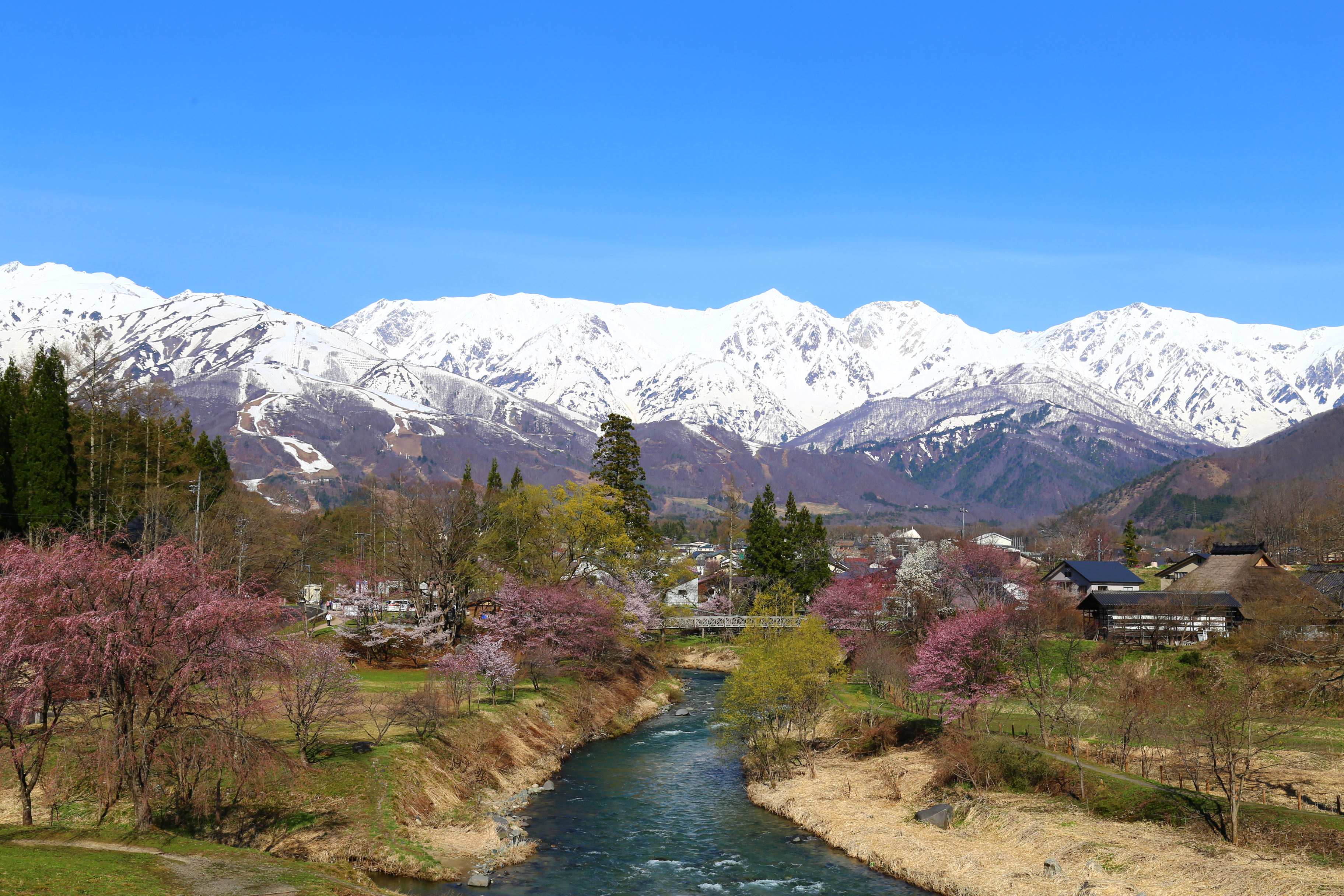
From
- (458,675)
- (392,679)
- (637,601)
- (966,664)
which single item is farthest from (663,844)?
(637,601)

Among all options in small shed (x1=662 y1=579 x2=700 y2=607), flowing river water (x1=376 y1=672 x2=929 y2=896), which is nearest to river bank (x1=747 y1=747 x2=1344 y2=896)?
flowing river water (x1=376 y1=672 x2=929 y2=896)

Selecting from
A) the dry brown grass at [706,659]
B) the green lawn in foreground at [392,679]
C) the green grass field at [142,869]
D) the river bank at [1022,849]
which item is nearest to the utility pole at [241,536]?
the green lawn in foreground at [392,679]

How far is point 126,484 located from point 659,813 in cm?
6030

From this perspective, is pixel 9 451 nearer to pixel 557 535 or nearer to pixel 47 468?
pixel 47 468

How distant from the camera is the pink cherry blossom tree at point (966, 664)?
5709 cm

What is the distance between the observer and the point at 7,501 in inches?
2746

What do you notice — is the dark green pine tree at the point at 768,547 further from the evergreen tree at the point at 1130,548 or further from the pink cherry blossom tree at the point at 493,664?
the evergreen tree at the point at 1130,548

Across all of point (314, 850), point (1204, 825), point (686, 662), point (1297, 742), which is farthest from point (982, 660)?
point (686, 662)

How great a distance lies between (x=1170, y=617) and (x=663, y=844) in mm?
57279

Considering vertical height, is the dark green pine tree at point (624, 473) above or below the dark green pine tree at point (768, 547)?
above

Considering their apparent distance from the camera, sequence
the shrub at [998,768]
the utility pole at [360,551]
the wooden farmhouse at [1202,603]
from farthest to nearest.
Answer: the utility pole at [360,551] → the wooden farmhouse at [1202,603] → the shrub at [998,768]

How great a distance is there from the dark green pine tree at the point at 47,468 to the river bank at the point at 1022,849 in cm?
5301

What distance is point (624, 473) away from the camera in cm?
10619

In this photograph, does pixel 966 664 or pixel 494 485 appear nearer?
pixel 966 664
